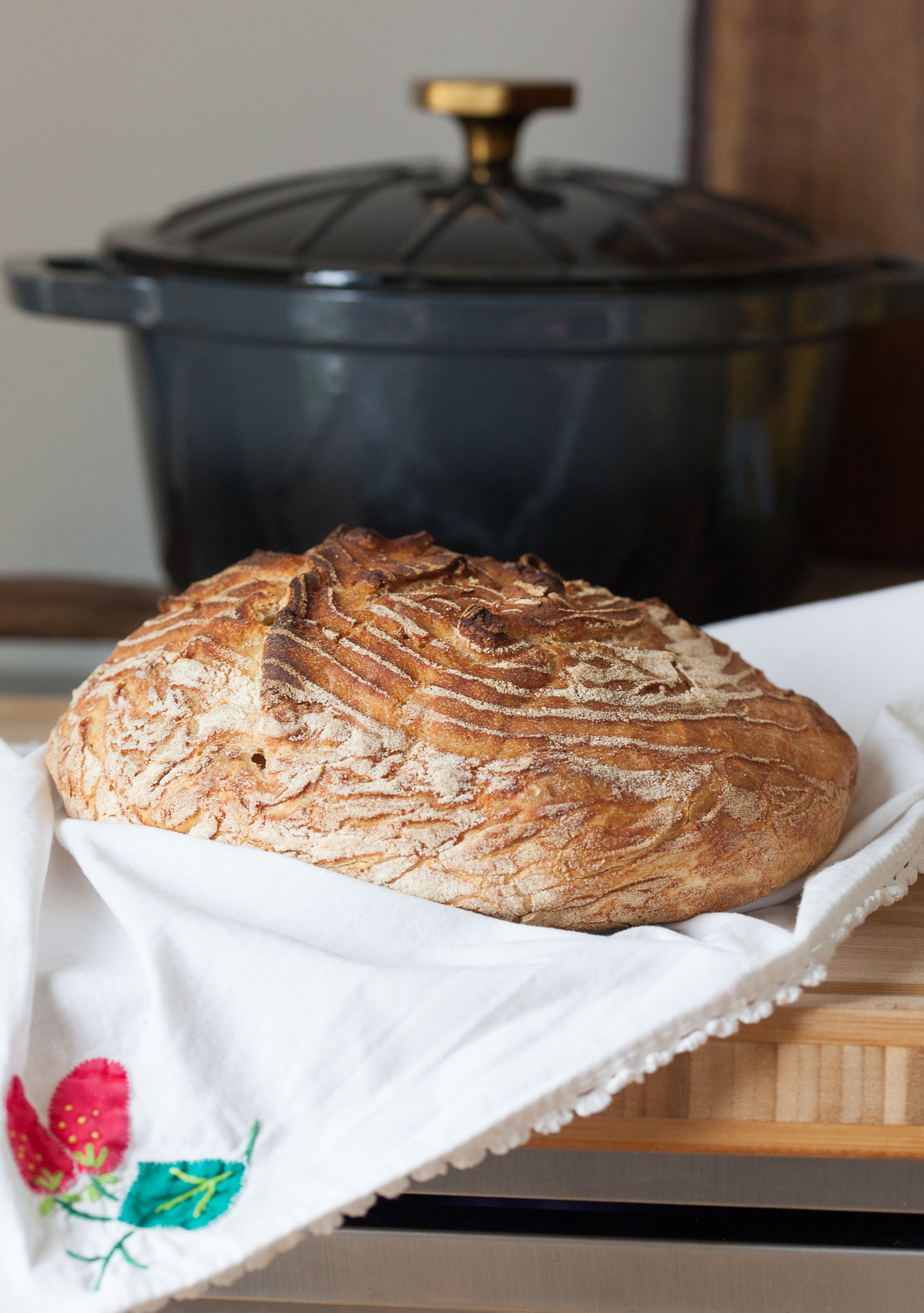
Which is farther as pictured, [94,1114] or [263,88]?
[263,88]

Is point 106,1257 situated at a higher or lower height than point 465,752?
lower

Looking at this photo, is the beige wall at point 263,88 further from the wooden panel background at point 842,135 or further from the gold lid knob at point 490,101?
the gold lid knob at point 490,101

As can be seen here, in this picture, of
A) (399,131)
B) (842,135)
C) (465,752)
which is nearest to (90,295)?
(465,752)

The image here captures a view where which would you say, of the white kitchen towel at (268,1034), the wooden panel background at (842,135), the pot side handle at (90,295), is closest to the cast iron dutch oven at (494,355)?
the pot side handle at (90,295)

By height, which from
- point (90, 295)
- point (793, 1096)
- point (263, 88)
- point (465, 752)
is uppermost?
point (263, 88)

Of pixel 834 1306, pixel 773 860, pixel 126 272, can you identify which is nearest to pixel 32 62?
pixel 126 272

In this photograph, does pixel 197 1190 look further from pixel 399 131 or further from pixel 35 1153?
pixel 399 131

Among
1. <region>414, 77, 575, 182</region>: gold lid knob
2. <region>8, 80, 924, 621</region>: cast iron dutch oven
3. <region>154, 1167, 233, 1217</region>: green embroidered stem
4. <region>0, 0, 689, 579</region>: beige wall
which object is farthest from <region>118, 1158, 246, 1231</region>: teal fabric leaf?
<region>0, 0, 689, 579</region>: beige wall
